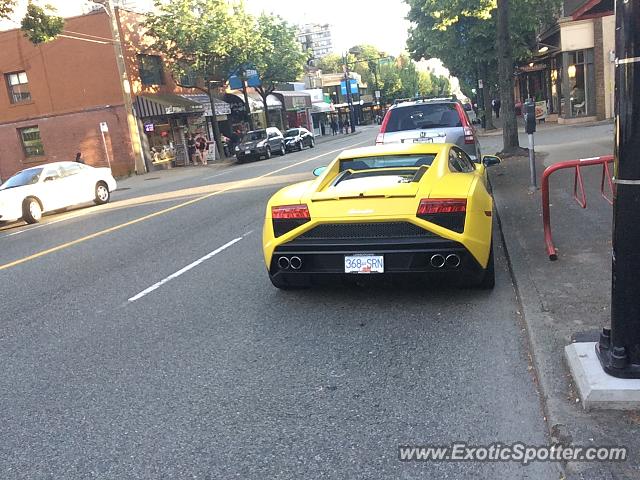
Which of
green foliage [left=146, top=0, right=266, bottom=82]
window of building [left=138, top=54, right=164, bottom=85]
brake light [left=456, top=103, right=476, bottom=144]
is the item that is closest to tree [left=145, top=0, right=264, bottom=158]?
green foliage [left=146, top=0, right=266, bottom=82]

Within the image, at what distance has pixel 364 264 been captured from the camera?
508cm

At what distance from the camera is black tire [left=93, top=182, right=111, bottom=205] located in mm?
17391

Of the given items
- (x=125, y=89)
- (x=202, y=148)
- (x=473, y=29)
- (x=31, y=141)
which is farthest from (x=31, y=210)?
(x=31, y=141)

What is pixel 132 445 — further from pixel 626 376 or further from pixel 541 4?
pixel 541 4

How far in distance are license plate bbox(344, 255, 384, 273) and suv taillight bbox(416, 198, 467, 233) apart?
0.52m

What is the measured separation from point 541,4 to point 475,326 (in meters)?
25.0

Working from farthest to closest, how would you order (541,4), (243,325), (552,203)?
(541,4)
(552,203)
(243,325)

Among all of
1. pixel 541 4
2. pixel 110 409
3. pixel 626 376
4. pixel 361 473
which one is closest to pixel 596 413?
pixel 626 376

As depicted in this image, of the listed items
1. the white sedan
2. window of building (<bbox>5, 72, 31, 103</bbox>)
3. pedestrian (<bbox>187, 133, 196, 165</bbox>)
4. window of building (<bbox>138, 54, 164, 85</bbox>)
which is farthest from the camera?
pedestrian (<bbox>187, 133, 196, 165</bbox>)

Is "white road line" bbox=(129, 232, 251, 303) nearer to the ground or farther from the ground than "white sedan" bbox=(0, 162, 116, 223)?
nearer to the ground

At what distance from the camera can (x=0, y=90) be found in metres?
33.5

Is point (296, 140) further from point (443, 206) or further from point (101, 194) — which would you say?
point (443, 206)

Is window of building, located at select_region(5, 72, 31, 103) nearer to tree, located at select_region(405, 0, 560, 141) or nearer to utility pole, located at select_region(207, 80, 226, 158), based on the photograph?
utility pole, located at select_region(207, 80, 226, 158)

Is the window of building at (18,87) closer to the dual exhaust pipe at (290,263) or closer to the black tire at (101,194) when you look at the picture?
the black tire at (101,194)
